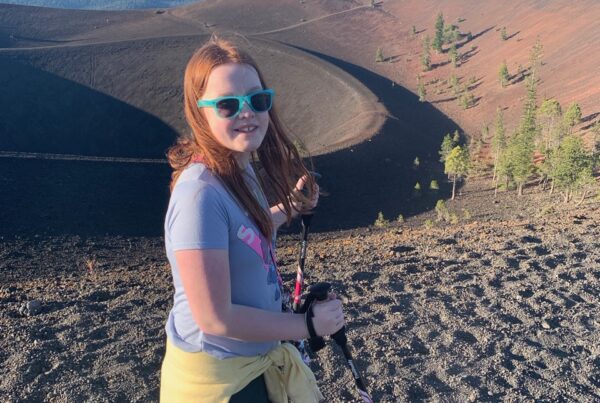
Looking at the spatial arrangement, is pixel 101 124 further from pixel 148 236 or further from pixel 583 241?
pixel 583 241

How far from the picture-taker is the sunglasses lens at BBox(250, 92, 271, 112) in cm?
183

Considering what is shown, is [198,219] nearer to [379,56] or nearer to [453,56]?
[453,56]

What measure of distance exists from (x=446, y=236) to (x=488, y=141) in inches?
994

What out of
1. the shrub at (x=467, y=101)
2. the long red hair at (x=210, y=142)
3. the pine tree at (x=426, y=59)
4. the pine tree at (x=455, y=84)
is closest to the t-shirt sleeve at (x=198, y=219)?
the long red hair at (x=210, y=142)

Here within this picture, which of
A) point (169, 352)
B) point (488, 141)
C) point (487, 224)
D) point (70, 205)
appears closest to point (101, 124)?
point (70, 205)

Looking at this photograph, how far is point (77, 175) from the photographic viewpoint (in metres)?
20.1

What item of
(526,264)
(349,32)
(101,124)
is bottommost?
(526,264)

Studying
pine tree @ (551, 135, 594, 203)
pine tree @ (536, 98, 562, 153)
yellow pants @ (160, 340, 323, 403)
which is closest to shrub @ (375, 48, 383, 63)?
pine tree @ (536, 98, 562, 153)

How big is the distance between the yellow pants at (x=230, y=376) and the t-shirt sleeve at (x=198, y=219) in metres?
0.48

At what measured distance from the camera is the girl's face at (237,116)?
176 cm

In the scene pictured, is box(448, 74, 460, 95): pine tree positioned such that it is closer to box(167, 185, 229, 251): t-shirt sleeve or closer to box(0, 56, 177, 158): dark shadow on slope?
box(0, 56, 177, 158): dark shadow on slope

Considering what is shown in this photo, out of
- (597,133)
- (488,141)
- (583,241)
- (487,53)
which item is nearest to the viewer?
(583,241)

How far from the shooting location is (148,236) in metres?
17.2

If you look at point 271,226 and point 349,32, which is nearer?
point 271,226
